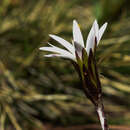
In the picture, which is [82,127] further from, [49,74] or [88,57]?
[88,57]

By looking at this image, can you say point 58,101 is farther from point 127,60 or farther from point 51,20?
point 51,20

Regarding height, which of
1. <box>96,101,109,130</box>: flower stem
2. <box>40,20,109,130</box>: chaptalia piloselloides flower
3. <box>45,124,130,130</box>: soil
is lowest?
<box>45,124,130,130</box>: soil

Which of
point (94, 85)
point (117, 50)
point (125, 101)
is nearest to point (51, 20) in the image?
point (117, 50)

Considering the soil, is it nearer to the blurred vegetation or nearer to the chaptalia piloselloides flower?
the blurred vegetation

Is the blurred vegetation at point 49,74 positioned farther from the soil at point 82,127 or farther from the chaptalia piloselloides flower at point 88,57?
the chaptalia piloselloides flower at point 88,57

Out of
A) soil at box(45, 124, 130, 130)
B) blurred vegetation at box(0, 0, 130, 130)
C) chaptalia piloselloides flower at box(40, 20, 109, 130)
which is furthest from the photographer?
blurred vegetation at box(0, 0, 130, 130)

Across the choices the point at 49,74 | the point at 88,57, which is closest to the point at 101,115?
the point at 88,57

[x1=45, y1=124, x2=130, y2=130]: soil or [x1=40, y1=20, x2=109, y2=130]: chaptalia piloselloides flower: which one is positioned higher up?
[x1=40, y1=20, x2=109, y2=130]: chaptalia piloselloides flower

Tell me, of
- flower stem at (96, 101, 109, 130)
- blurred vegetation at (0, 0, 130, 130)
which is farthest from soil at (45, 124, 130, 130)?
flower stem at (96, 101, 109, 130)
